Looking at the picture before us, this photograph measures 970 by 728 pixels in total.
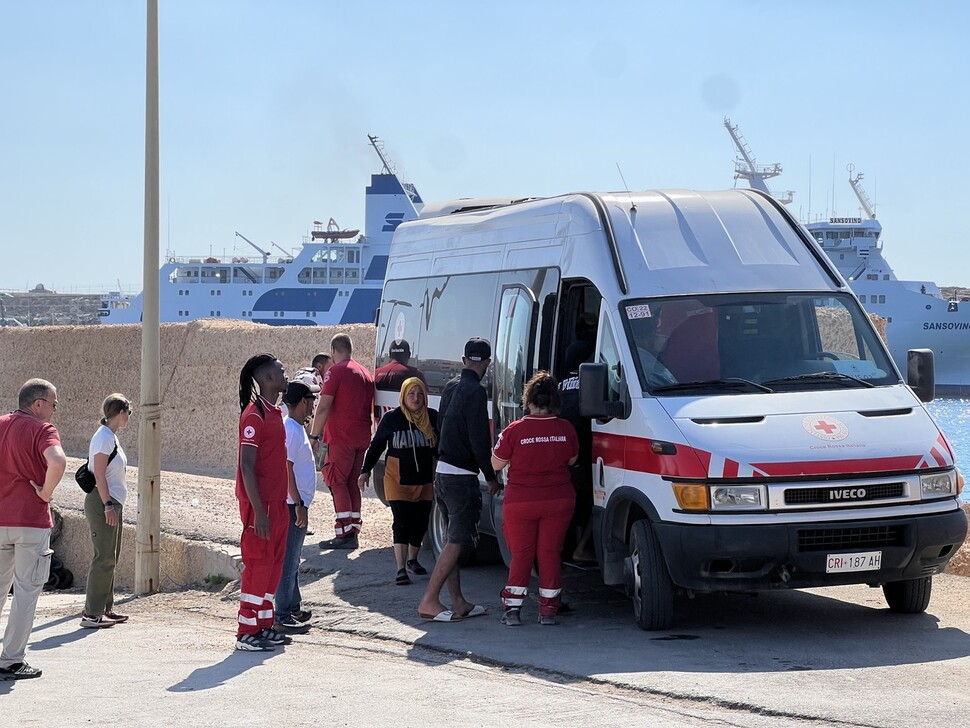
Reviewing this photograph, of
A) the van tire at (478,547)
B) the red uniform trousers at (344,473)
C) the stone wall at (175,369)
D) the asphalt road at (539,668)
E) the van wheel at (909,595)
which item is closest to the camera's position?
the asphalt road at (539,668)

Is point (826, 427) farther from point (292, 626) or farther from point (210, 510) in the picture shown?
point (210, 510)

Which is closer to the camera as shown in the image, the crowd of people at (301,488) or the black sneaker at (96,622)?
the crowd of people at (301,488)

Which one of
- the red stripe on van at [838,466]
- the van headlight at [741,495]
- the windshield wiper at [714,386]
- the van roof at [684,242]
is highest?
the van roof at [684,242]

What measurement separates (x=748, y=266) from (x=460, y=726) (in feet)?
12.6

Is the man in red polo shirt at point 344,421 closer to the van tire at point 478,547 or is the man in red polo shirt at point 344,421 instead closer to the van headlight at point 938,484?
the van tire at point 478,547

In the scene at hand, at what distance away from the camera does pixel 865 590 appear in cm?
927


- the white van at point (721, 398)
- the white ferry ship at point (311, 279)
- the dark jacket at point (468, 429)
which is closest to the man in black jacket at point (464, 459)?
the dark jacket at point (468, 429)

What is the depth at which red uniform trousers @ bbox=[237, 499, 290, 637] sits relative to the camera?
7.57 meters

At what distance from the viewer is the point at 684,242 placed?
8344 millimetres

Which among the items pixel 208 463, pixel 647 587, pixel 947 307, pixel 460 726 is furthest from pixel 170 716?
pixel 947 307

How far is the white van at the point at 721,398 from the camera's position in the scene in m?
7.12

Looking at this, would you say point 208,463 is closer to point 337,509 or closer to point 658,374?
point 337,509

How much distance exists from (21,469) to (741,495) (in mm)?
3970

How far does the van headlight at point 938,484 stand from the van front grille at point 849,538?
0.89 feet
